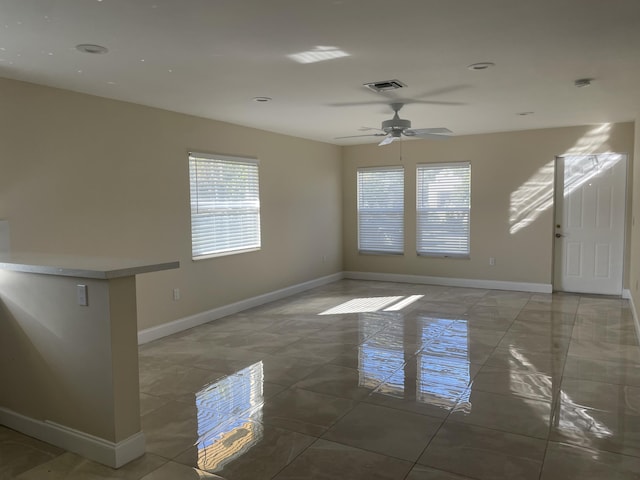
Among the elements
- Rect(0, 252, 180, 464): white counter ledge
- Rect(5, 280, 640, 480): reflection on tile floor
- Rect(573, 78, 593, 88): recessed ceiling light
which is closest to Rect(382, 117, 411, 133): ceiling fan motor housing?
Rect(573, 78, 593, 88): recessed ceiling light

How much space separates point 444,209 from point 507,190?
996mm

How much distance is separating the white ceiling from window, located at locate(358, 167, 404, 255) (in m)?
2.99

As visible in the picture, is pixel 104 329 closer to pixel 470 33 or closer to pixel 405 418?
pixel 405 418

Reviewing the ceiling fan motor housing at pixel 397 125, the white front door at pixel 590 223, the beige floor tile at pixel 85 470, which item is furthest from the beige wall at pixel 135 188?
the white front door at pixel 590 223

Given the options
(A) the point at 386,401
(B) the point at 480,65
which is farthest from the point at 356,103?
(A) the point at 386,401

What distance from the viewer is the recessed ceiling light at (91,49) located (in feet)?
9.90

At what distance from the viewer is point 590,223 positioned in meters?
6.83

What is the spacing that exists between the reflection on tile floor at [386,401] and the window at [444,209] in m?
2.12

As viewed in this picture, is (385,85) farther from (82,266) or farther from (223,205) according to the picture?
(82,266)

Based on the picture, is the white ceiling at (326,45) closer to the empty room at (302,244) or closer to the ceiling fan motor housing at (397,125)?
the empty room at (302,244)

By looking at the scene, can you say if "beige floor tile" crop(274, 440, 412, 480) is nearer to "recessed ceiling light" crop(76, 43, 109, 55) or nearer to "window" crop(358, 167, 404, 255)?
"recessed ceiling light" crop(76, 43, 109, 55)

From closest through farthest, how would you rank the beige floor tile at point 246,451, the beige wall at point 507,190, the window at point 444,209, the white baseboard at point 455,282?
the beige floor tile at point 246,451 < the beige wall at point 507,190 < the white baseboard at point 455,282 < the window at point 444,209

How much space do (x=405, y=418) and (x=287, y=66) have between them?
259cm

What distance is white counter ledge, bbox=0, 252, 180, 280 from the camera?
2529 millimetres
